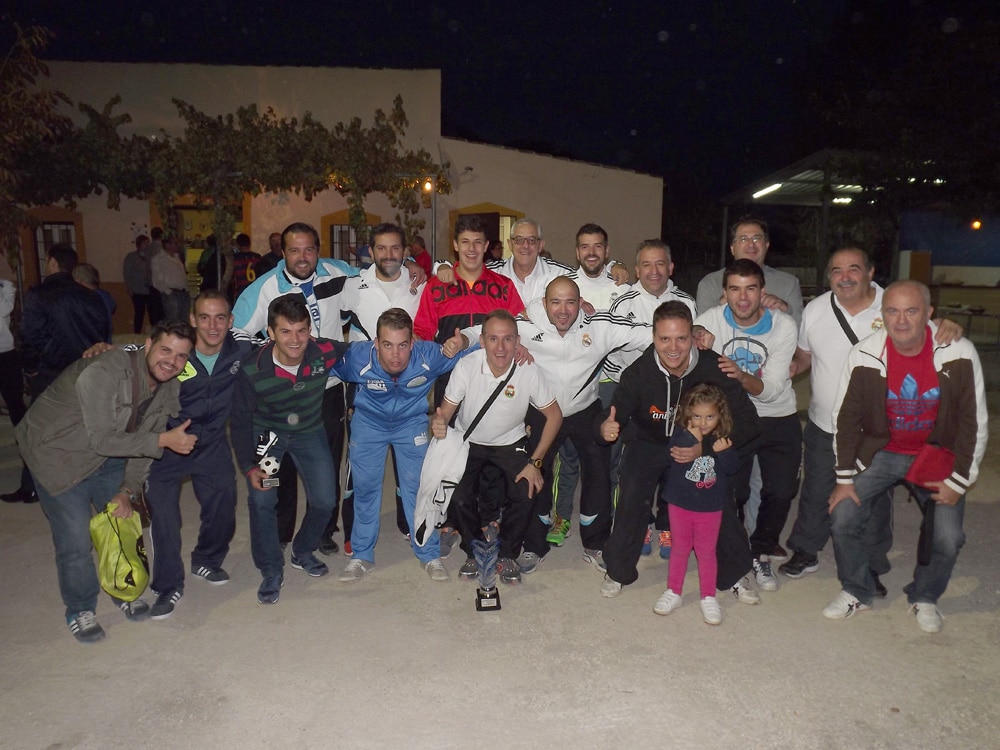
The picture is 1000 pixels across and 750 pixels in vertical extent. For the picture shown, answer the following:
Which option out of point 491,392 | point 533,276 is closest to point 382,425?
point 491,392

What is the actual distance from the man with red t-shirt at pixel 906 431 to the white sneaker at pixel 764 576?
0.41 meters

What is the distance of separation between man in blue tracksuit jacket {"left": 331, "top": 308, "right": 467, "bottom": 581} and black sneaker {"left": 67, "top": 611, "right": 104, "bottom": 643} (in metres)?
1.36

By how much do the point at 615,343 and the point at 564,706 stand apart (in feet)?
7.81

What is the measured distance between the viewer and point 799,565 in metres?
4.80

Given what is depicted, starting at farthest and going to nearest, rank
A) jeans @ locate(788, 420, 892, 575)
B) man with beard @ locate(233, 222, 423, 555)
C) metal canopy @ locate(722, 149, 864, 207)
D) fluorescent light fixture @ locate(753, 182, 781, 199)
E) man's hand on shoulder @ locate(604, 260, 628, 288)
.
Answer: fluorescent light fixture @ locate(753, 182, 781, 199) < metal canopy @ locate(722, 149, 864, 207) < man's hand on shoulder @ locate(604, 260, 628, 288) < man with beard @ locate(233, 222, 423, 555) < jeans @ locate(788, 420, 892, 575)

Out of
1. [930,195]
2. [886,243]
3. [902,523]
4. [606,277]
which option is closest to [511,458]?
[606,277]

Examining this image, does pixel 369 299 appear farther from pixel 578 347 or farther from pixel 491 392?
pixel 578 347

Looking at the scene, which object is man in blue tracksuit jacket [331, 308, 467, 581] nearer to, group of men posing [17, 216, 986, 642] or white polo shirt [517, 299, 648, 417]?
group of men posing [17, 216, 986, 642]

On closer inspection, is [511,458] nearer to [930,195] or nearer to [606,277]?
[606,277]

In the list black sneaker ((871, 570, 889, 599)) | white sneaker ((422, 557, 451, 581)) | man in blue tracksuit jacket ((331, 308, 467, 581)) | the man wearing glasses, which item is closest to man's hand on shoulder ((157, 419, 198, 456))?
man in blue tracksuit jacket ((331, 308, 467, 581))

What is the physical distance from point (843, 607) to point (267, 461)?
341 cm

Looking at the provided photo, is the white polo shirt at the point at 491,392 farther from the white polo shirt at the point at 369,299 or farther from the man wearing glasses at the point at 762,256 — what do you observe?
the man wearing glasses at the point at 762,256

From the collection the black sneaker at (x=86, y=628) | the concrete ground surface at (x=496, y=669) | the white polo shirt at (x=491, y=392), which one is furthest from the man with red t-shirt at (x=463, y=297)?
the black sneaker at (x=86, y=628)

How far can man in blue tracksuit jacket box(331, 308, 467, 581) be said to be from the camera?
477cm
